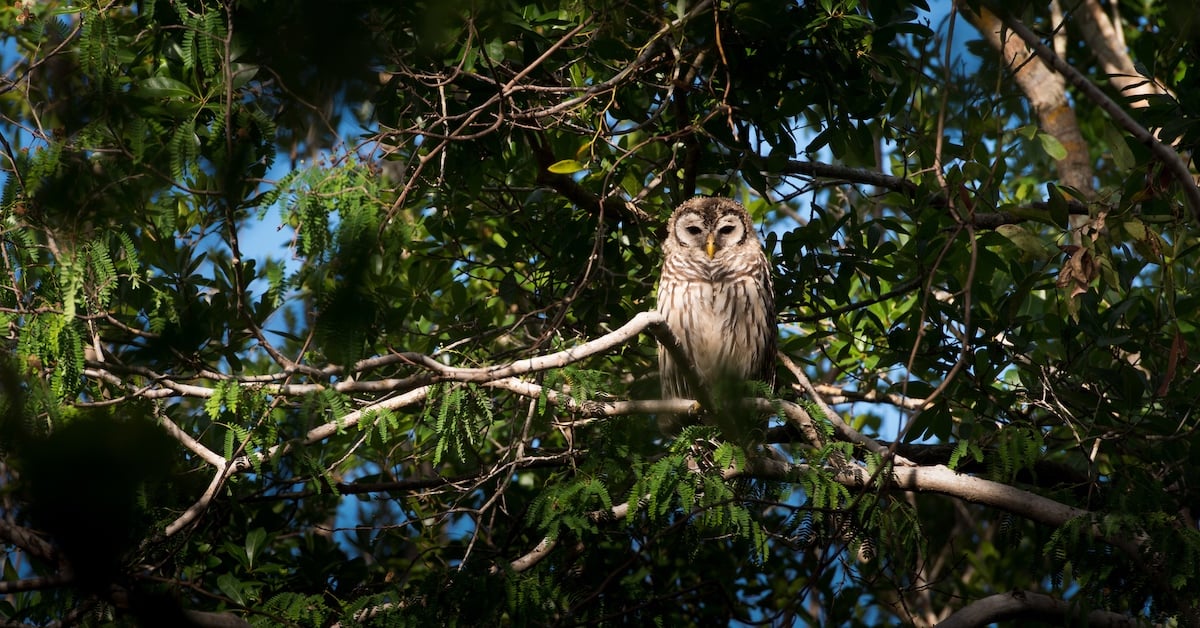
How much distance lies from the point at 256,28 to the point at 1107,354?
4.16 meters

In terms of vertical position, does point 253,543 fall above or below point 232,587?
above

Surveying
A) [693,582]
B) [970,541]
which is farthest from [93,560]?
[970,541]

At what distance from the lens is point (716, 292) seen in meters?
5.19

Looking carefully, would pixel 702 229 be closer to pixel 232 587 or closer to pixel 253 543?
pixel 253 543

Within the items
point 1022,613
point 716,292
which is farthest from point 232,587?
point 1022,613

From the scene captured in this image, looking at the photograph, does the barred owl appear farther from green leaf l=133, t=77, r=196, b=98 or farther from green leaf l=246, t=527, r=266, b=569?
green leaf l=133, t=77, r=196, b=98

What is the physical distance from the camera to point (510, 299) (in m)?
5.04

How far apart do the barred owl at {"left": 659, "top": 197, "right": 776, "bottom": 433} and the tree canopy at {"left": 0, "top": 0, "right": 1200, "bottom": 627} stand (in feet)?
0.59

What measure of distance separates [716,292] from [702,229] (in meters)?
0.34

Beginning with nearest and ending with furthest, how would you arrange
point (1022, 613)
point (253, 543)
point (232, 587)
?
point (1022, 613) → point (232, 587) → point (253, 543)

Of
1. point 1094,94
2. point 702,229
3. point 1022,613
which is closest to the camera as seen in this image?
point 1094,94

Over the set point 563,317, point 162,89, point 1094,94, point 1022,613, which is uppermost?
point 162,89

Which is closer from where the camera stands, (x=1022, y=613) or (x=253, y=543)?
(x=1022, y=613)

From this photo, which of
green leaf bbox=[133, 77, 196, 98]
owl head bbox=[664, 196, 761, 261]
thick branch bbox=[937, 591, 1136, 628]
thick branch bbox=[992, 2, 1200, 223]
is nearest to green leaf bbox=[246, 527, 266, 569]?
green leaf bbox=[133, 77, 196, 98]
